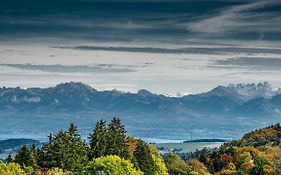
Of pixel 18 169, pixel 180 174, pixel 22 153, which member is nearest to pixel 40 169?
pixel 22 153

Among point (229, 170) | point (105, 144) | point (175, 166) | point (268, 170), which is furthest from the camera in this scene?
point (229, 170)

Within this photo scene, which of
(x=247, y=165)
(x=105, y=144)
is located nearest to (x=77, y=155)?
(x=105, y=144)

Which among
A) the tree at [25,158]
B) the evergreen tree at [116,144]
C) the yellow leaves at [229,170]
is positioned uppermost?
the evergreen tree at [116,144]

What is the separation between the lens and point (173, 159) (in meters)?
188

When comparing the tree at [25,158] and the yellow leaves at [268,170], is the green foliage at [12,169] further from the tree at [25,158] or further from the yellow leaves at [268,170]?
the yellow leaves at [268,170]

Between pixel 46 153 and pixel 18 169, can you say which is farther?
pixel 46 153

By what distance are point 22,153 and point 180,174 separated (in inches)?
2645

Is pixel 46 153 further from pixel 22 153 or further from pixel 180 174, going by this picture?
pixel 180 174

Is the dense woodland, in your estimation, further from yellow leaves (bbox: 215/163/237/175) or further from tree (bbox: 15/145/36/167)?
yellow leaves (bbox: 215/163/237/175)

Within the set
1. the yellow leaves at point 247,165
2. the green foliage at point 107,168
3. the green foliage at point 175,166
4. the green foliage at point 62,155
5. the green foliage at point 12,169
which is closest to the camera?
the green foliage at point 107,168

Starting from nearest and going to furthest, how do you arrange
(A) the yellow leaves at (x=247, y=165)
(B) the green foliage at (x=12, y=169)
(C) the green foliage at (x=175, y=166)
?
(B) the green foliage at (x=12, y=169) < (C) the green foliage at (x=175, y=166) < (A) the yellow leaves at (x=247, y=165)

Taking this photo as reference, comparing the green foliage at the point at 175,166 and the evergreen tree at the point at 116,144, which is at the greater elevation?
the evergreen tree at the point at 116,144

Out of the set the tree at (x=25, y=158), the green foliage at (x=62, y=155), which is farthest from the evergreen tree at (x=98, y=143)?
the tree at (x=25, y=158)

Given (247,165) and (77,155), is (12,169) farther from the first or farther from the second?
(247,165)
